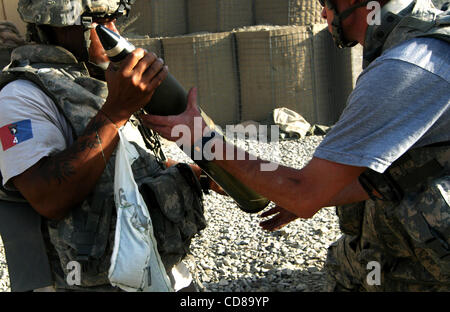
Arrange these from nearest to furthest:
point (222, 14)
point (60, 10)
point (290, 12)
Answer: point (60, 10)
point (290, 12)
point (222, 14)

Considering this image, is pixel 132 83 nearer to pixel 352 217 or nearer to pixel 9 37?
pixel 9 37

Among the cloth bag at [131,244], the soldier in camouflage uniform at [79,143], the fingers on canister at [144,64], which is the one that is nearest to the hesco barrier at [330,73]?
the soldier in camouflage uniform at [79,143]

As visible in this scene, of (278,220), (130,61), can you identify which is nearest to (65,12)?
(130,61)

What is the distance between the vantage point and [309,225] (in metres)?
4.79

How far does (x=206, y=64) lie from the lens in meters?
9.21

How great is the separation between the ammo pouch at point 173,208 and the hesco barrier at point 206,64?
6.82 meters

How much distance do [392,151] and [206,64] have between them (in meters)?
7.54

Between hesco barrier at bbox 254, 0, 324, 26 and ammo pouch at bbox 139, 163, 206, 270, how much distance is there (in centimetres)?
762

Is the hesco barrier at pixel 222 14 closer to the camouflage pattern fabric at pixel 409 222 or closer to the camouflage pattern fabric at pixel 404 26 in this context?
the camouflage pattern fabric at pixel 409 222

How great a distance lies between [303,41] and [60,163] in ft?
24.9

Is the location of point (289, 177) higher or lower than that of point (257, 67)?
higher

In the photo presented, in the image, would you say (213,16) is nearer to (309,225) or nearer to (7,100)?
(309,225)

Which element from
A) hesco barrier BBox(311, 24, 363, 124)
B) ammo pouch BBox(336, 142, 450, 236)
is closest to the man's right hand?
ammo pouch BBox(336, 142, 450, 236)

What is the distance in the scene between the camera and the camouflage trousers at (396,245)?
2176 millimetres
